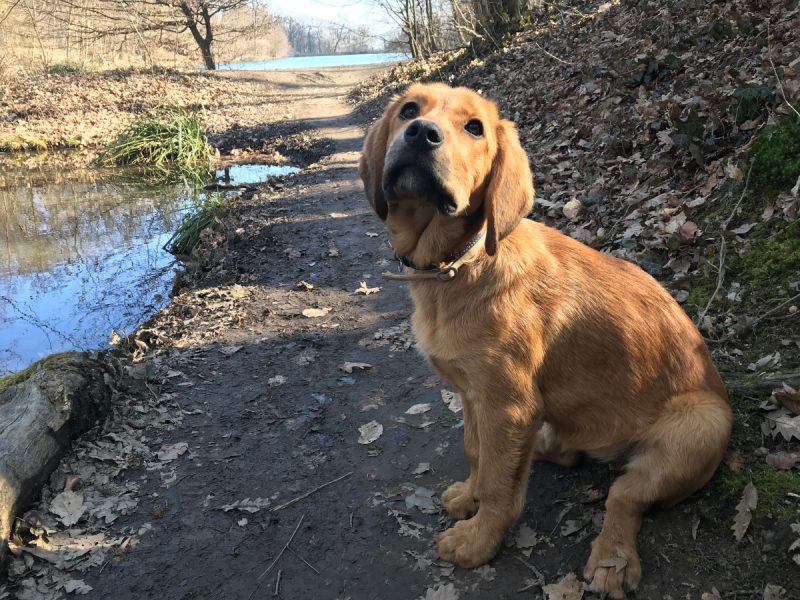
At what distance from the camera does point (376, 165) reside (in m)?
3.27

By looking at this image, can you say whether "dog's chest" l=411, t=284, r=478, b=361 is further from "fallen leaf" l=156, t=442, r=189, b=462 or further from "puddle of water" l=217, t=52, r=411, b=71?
"puddle of water" l=217, t=52, r=411, b=71

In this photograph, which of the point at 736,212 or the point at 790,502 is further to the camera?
the point at 736,212

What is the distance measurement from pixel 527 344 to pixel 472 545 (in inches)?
42.9

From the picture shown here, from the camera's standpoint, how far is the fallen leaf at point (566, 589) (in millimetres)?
2660

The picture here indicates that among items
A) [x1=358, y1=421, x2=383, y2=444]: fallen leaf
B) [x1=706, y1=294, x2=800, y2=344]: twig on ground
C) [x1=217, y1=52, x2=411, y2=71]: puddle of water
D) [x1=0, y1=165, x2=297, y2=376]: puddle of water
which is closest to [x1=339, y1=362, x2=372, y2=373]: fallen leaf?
[x1=358, y1=421, x2=383, y2=444]: fallen leaf

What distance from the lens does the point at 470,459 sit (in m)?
3.28

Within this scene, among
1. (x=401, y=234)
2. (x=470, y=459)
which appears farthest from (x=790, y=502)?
(x=401, y=234)

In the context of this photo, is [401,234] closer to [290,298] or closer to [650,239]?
[650,239]

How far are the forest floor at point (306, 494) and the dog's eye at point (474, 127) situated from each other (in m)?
2.08

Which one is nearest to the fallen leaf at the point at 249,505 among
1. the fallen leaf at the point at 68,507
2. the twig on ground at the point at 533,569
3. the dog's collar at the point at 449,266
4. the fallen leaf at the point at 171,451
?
the fallen leaf at the point at 171,451

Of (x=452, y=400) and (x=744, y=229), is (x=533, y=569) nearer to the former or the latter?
(x=452, y=400)

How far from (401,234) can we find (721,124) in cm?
393

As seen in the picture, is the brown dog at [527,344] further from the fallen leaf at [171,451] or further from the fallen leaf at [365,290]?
the fallen leaf at [365,290]

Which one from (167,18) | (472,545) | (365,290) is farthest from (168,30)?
(472,545)
